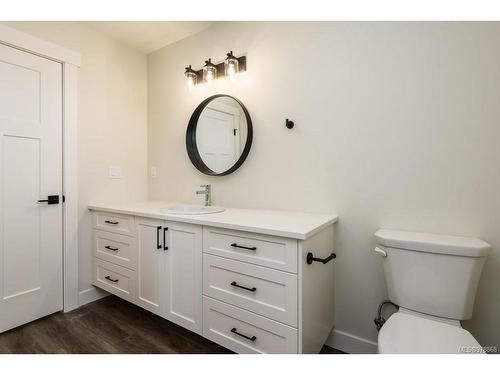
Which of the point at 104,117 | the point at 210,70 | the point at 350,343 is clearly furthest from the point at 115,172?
the point at 350,343

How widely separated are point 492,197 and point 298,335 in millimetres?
1111

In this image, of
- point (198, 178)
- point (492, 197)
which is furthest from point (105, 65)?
point (492, 197)

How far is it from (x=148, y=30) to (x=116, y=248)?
70.6 inches

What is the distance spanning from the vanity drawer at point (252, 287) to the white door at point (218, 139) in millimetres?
833

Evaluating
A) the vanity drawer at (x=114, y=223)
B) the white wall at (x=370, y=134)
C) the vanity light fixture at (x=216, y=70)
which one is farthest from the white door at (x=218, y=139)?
the vanity drawer at (x=114, y=223)

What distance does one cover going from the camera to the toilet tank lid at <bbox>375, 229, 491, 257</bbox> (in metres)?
1.11

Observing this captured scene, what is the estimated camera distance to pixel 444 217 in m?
1.31

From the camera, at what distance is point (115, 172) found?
230 centimetres

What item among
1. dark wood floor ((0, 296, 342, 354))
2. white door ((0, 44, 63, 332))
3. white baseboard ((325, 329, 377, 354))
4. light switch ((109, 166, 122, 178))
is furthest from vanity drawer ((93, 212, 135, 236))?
white baseboard ((325, 329, 377, 354))

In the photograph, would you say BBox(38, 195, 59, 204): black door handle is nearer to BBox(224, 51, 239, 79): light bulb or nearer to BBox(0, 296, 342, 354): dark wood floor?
BBox(0, 296, 342, 354): dark wood floor

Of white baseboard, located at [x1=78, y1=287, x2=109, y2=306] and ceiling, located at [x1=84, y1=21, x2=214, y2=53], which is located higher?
ceiling, located at [x1=84, y1=21, x2=214, y2=53]

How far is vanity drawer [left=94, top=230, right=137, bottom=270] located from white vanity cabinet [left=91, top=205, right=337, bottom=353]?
13 millimetres

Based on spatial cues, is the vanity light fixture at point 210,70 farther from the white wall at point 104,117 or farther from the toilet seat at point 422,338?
the toilet seat at point 422,338

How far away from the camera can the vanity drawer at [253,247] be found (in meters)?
1.19
